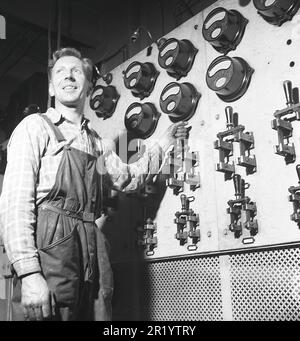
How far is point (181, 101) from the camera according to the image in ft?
6.06

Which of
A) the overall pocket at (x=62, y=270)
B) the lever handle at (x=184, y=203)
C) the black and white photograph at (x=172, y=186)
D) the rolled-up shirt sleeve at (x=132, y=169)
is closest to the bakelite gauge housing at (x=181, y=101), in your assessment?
the black and white photograph at (x=172, y=186)

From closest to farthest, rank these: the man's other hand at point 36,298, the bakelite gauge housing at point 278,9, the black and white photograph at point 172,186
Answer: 1. the man's other hand at point 36,298
2. the black and white photograph at point 172,186
3. the bakelite gauge housing at point 278,9

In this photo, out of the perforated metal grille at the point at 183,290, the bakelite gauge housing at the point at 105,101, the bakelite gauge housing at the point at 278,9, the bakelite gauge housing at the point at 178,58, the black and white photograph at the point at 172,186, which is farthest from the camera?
the bakelite gauge housing at the point at 105,101

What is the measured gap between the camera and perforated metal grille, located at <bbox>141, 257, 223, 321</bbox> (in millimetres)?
1680

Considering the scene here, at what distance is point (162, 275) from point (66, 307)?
0.58 meters

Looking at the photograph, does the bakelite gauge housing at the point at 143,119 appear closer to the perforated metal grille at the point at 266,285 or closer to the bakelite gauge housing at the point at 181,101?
the bakelite gauge housing at the point at 181,101

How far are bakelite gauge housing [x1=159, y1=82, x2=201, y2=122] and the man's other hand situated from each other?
910 millimetres

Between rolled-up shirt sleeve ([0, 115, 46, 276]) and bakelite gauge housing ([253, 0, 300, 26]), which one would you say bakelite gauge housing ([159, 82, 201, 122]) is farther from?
rolled-up shirt sleeve ([0, 115, 46, 276])

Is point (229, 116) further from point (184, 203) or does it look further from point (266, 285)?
point (266, 285)

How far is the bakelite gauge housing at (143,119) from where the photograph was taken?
204 centimetres

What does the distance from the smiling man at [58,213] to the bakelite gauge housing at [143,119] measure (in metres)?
0.39

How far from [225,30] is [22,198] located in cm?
100
